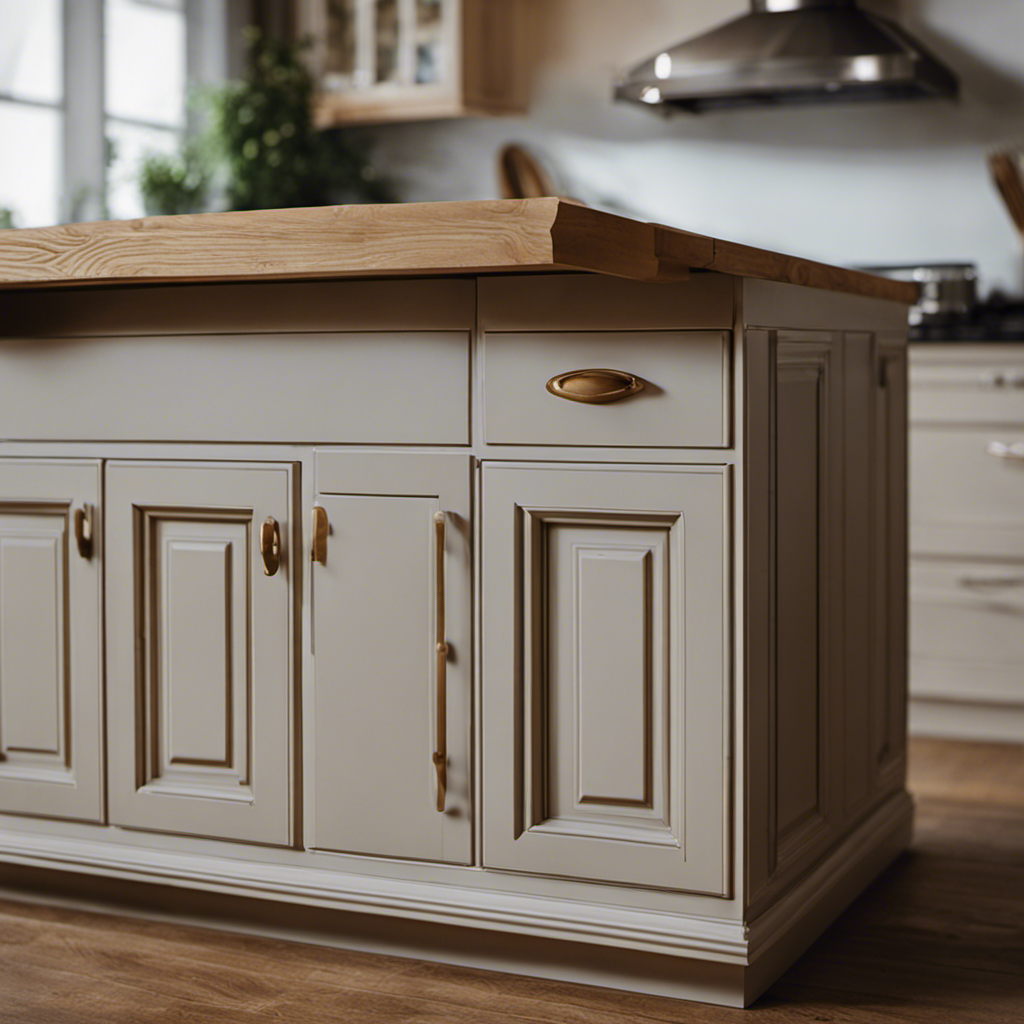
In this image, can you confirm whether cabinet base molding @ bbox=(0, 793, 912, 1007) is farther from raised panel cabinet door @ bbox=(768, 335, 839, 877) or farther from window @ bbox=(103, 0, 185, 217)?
window @ bbox=(103, 0, 185, 217)

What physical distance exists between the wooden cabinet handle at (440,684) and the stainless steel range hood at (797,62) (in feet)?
7.60

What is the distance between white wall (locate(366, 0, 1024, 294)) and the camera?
154 inches

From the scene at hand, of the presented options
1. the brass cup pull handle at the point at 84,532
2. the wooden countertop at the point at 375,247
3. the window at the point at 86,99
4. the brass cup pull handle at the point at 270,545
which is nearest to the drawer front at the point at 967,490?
the wooden countertop at the point at 375,247

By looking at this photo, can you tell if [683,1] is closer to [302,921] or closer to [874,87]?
[874,87]

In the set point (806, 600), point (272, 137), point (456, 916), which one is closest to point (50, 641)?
point (456, 916)

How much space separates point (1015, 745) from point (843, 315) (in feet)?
5.18

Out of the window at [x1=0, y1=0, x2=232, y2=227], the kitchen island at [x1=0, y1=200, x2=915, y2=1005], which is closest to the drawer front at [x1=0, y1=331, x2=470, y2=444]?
the kitchen island at [x1=0, y1=200, x2=915, y2=1005]

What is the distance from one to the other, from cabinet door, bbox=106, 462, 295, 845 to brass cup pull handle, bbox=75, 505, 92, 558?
0.04 meters

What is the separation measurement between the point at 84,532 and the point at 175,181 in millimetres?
2397

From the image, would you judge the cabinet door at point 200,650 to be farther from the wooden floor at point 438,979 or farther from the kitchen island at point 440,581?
the wooden floor at point 438,979

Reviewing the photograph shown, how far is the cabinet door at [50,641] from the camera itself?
6.41 feet

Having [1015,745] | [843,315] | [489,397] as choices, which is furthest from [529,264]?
[1015,745]

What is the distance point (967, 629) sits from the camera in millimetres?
3318

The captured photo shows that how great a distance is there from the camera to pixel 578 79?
Result: 4484mm
